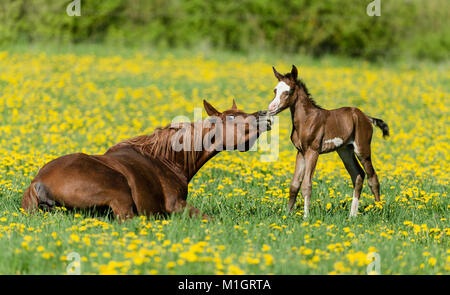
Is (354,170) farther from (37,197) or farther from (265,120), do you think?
(37,197)

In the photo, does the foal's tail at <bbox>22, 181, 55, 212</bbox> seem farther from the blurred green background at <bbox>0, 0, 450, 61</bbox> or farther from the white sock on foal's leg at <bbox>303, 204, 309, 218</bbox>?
the blurred green background at <bbox>0, 0, 450, 61</bbox>

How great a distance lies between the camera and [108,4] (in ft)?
104

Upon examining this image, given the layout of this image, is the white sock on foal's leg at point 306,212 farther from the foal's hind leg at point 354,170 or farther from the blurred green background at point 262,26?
the blurred green background at point 262,26

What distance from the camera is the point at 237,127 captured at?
679 cm

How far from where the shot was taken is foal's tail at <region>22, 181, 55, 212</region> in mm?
6148

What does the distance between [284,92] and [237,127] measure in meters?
0.63

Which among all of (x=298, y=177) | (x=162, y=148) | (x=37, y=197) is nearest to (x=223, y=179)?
(x=162, y=148)

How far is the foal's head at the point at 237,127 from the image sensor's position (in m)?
6.75

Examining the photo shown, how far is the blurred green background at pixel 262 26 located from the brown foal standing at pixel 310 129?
2156cm

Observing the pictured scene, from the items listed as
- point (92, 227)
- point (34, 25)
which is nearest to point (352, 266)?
point (92, 227)

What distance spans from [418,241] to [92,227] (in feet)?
10.5

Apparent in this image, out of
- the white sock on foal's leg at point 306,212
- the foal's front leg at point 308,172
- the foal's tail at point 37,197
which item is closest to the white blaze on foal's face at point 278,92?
the foal's front leg at point 308,172
